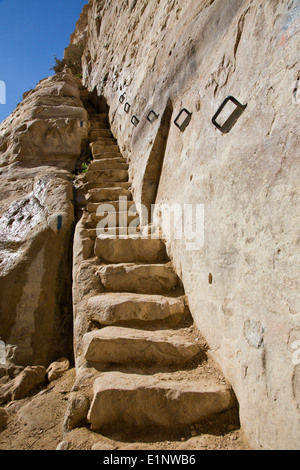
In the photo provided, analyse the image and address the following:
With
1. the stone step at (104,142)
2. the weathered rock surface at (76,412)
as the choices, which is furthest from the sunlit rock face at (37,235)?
the weathered rock surface at (76,412)

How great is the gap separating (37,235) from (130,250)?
0.99 metres

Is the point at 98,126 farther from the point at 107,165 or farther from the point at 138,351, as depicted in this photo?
the point at 138,351

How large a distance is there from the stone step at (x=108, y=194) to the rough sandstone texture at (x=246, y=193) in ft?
2.92

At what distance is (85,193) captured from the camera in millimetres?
3541

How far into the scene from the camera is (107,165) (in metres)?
4.07

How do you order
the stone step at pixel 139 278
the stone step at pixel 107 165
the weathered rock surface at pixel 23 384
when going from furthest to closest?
the stone step at pixel 107 165 → the stone step at pixel 139 278 → the weathered rock surface at pixel 23 384

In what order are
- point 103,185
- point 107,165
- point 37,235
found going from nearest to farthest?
point 37,235, point 103,185, point 107,165

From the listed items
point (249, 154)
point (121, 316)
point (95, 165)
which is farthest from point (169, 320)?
point (95, 165)

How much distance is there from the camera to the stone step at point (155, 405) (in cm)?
133

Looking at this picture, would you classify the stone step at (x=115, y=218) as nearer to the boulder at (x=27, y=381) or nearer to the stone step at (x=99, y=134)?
the boulder at (x=27, y=381)

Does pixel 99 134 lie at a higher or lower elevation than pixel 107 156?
higher

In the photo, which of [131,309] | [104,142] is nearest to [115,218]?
[131,309]

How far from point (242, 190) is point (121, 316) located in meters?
1.13

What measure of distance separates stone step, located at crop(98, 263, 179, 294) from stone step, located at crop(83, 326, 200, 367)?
21.1 inches
